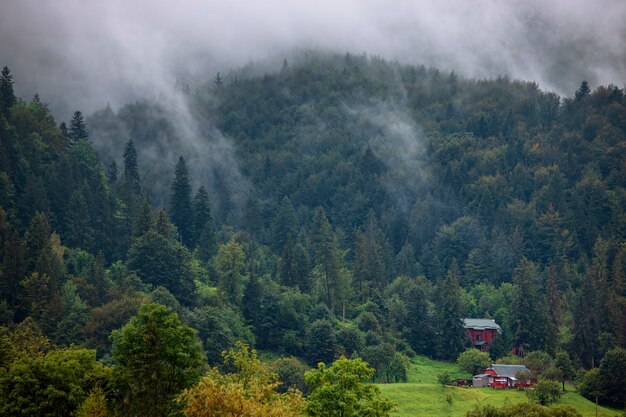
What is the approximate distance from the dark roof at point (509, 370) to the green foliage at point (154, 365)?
5778 centimetres

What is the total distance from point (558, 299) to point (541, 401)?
40.1 metres

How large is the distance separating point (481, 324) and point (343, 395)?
7635 centimetres

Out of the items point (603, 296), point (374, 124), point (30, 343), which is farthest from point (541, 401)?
point (374, 124)

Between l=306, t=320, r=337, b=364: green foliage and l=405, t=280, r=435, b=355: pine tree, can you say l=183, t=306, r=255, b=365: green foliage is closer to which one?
l=306, t=320, r=337, b=364: green foliage

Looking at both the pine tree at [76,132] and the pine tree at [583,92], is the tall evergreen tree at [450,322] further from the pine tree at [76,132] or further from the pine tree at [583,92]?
the pine tree at [583,92]

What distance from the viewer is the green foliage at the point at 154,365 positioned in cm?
4959

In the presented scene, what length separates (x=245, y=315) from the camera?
10675cm

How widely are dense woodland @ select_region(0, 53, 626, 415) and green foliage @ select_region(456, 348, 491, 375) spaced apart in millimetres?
6495

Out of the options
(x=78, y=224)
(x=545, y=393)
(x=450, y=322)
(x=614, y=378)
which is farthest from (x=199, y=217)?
(x=614, y=378)

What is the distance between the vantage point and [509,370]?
4006 inches

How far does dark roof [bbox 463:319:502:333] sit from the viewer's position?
121m

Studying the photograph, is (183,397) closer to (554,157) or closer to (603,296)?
(603,296)

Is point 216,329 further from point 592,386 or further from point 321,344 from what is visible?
point 592,386

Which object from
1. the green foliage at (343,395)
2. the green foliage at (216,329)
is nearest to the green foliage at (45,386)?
the green foliage at (343,395)
